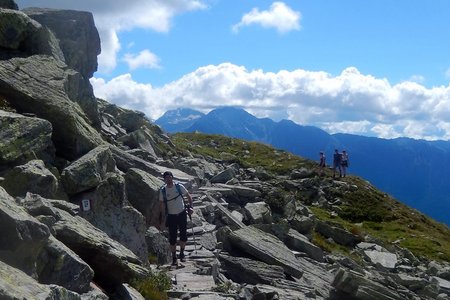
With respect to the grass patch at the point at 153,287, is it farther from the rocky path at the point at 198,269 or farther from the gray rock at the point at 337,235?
the gray rock at the point at 337,235

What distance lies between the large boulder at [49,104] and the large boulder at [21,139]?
8.12 ft

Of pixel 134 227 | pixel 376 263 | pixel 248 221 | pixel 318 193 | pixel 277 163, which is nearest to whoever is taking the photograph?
pixel 134 227

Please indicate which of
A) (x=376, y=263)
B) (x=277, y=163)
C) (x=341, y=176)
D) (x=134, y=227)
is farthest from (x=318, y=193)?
(x=134, y=227)

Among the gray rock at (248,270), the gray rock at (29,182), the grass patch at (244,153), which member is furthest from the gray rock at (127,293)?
the grass patch at (244,153)

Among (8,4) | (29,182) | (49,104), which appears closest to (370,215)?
(8,4)

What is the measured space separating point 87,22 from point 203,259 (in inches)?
1009

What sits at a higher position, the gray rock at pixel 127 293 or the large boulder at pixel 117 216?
the large boulder at pixel 117 216

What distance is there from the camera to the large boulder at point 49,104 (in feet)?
81.1

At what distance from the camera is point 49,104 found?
81.2ft

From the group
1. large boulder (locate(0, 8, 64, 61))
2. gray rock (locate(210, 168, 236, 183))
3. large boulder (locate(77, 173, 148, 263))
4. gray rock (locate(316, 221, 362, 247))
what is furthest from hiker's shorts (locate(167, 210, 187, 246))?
gray rock (locate(316, 221, 362, 247))

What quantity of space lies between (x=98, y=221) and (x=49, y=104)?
27.6 ft

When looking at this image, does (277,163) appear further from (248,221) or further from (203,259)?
(203,259)

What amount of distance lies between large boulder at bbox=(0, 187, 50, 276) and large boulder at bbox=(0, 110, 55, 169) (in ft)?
26.7

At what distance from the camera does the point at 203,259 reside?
22797 millimetres
